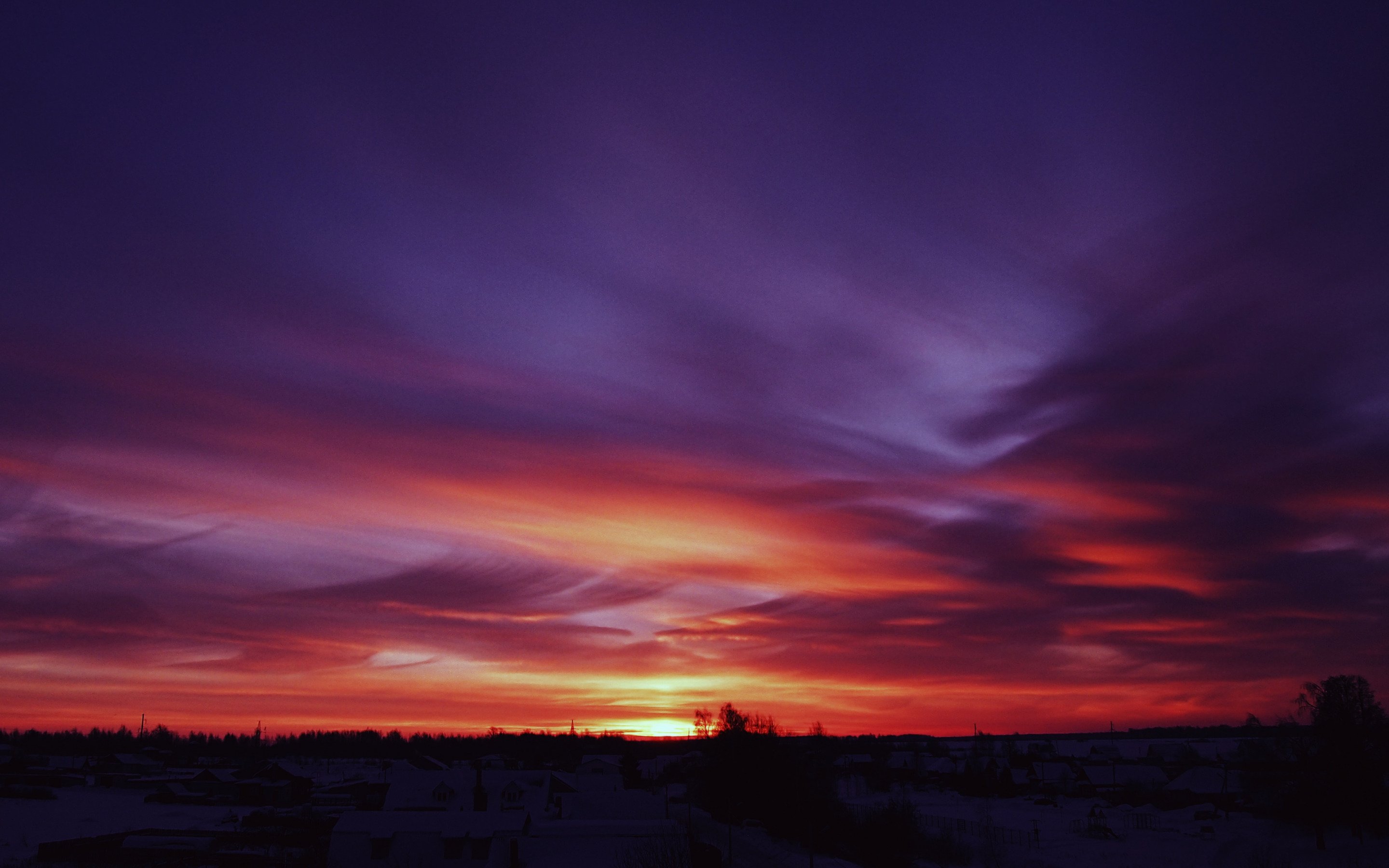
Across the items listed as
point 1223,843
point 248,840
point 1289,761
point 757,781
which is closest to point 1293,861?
point 1223,843

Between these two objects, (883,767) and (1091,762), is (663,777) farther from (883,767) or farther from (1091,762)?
(1091,762)

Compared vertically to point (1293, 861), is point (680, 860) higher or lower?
higher

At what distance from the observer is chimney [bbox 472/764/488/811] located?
259 feet

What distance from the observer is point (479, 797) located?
7975 cm

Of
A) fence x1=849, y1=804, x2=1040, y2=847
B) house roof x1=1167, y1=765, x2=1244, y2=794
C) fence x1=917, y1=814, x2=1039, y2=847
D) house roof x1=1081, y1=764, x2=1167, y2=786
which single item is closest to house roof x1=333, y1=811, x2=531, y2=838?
fence x1=849, y1=804, x2=1040, y2=847

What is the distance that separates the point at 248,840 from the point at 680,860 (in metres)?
39.9

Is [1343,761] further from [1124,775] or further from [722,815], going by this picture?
[1124,775]

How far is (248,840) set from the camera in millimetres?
64000

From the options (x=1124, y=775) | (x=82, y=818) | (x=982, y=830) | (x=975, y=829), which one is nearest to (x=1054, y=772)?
(x=1124, y=775)

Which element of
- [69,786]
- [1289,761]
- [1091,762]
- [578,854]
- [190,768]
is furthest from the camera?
[1091,762]

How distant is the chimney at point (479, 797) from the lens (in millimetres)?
79062

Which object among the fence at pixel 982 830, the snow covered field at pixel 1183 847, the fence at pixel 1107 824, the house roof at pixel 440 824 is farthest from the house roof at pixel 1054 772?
the house roof at pixel 440 824

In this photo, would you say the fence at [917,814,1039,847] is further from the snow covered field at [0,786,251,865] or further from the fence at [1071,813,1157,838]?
the snow covered field at [0,786,251,865]

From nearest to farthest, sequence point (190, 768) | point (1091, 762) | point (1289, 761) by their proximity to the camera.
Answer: point (1289, 761) → point (190, 768) → point (1091, 762)
